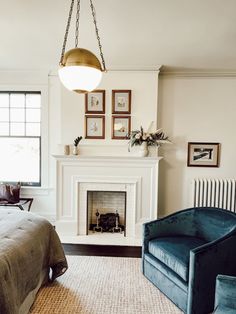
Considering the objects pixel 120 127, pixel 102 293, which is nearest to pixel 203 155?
pixel 120 127

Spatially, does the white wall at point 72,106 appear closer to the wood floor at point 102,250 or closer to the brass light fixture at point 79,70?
the wood floor at point 102,250

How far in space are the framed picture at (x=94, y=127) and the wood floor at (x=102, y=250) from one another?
1755 mm

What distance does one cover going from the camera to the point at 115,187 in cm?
455

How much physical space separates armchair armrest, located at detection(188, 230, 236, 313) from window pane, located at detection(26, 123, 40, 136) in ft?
11.9

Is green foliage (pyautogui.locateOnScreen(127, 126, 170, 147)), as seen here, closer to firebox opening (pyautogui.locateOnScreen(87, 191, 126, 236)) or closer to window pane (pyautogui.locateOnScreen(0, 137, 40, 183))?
firebox opening (pyautogui.locateOnScreen(87, 191, 126, 236))

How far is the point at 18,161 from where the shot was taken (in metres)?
5.09

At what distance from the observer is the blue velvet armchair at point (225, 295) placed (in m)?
1.85

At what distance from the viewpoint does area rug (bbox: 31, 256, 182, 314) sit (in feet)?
8.38

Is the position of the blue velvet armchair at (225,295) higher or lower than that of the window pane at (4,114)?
lower

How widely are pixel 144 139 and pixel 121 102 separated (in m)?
0.74

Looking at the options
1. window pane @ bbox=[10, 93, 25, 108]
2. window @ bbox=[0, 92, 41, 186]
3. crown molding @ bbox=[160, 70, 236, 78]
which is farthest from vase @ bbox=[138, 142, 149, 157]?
window pane @ bbox=[10, 93, 25, 108]

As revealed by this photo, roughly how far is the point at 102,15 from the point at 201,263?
246 cm

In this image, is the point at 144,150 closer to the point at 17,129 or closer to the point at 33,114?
the point at 33,114

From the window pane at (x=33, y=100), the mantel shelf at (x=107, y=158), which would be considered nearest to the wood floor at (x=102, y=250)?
the mantel shelf at (x=107, y=158)
